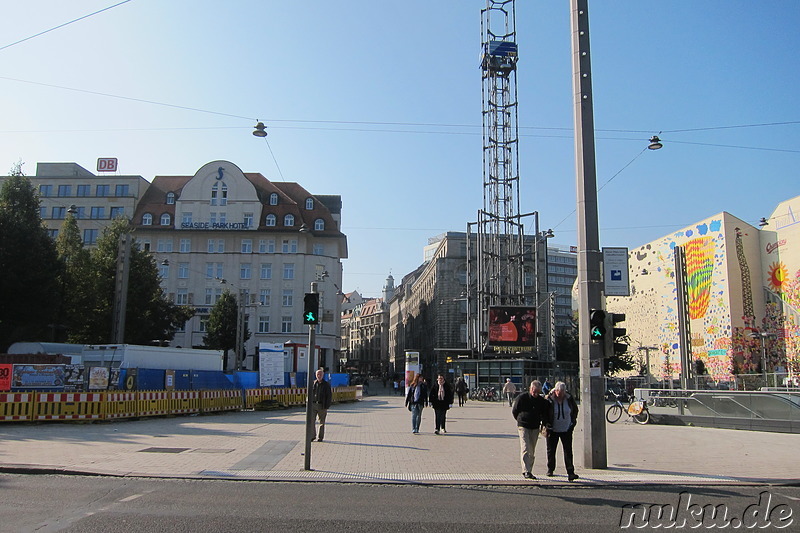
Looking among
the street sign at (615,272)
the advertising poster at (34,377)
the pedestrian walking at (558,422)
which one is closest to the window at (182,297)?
the advertising poster at (34,377)

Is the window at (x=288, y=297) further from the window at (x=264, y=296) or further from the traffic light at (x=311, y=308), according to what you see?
the traffic light at (x=311, y=308)

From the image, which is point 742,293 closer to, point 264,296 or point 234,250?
point 264,296

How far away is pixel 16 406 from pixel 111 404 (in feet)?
8.82

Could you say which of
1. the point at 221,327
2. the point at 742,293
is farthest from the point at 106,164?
the point at 742,293

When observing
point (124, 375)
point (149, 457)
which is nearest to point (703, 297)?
point (124, 375)

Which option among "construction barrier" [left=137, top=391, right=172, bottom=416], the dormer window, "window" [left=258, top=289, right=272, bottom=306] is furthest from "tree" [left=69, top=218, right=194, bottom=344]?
the dormer window

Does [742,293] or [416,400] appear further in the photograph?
[742,293]

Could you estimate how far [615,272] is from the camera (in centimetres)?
1238

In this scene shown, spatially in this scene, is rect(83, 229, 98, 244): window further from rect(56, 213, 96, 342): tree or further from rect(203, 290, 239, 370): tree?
rect(56, 213, 96, 342): tree

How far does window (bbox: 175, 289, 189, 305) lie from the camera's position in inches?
2530

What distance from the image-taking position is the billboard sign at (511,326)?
4297 cm

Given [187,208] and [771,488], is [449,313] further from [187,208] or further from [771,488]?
[771,488]

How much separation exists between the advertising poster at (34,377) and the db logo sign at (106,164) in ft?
187

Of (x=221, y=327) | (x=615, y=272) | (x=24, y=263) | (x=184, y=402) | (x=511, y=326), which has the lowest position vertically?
(x=184, y=402)
